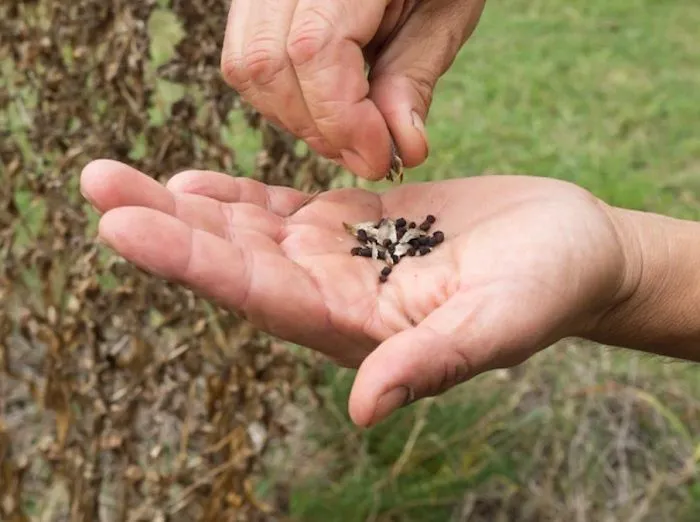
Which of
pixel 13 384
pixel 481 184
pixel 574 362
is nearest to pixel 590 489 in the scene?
pixel 574 362

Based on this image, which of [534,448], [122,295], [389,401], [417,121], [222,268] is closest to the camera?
[389,401]

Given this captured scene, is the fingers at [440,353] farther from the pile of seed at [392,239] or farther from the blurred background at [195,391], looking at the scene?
the blurred background at [195,391]

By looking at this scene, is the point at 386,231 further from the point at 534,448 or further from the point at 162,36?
the point at 162,36

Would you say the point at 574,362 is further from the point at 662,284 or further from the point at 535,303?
the point at 535,303

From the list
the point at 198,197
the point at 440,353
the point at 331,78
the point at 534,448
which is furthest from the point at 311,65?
the point at 534,448

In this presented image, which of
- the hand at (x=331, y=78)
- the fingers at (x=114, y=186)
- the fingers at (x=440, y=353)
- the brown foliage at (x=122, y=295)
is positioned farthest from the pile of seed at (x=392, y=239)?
the brown foliage at (x=122, y=295)

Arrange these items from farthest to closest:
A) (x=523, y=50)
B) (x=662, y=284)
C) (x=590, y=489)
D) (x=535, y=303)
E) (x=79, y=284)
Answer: (x=523, y=50), (x=590, y=489), (x=79, y=284), (x=662, y=284), (x=535, y=303)
